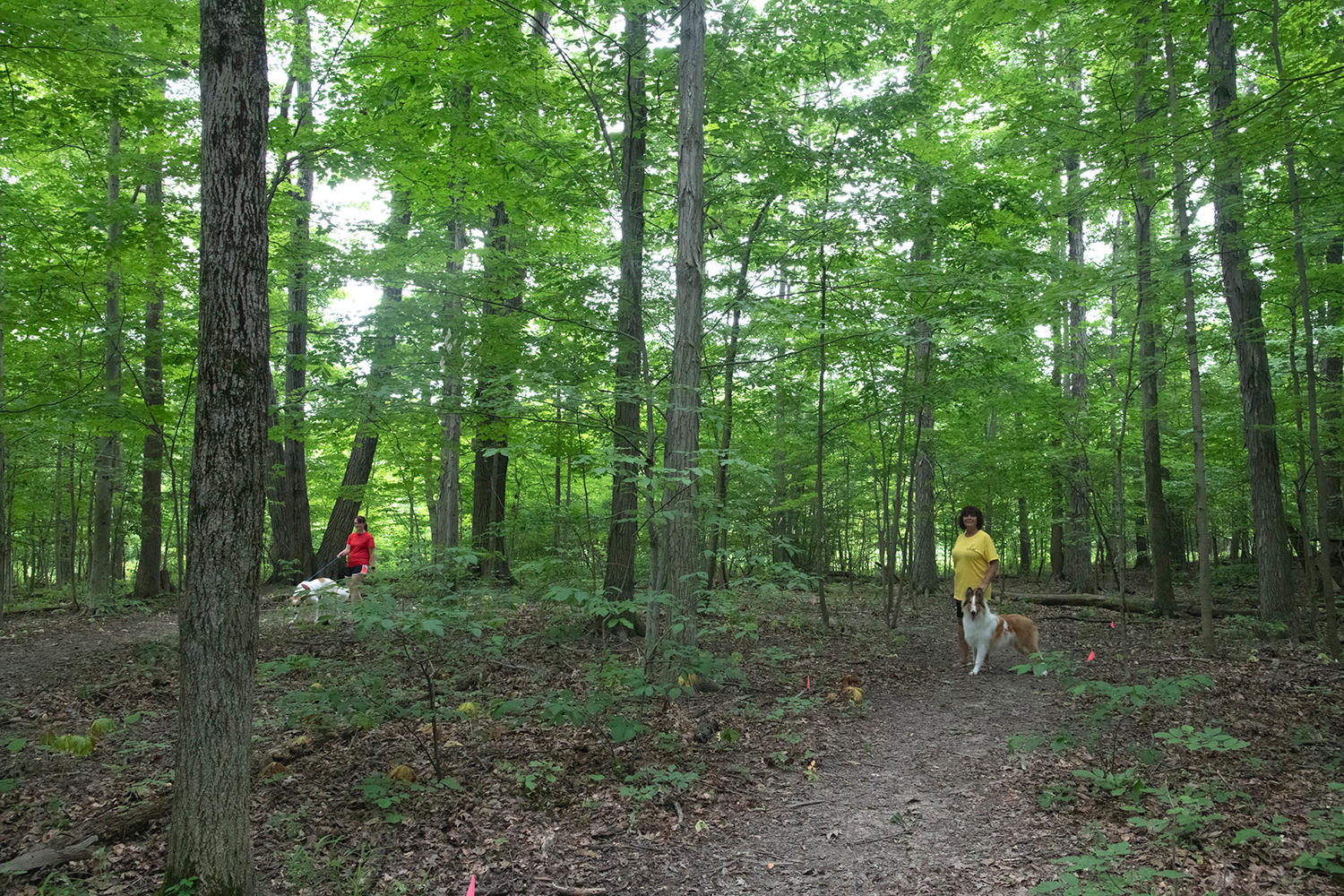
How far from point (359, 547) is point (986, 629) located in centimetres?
793

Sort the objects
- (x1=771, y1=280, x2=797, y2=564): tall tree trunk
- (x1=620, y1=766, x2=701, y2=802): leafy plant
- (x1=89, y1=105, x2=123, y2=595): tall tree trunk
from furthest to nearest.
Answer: (x1=89, y1=105, x2=123, y2=595): tall tree trunk, (x1=771, y1=280, x2=797, y2=564): tall tree trunk, (x1=620, y1=766, x2=701, y2=802): leafy plant

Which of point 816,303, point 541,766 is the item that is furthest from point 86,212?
point 816,303

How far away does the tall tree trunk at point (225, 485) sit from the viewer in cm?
304

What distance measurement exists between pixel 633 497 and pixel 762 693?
2788 mm

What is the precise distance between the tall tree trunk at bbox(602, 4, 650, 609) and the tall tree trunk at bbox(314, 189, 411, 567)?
256 centimetres

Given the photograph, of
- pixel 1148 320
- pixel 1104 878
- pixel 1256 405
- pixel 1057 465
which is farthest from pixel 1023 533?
pixel 1104 878

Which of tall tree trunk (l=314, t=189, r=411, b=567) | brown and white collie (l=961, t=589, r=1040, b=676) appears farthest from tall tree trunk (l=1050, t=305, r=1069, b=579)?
tall tree trunk (l=314, t=189, r=411, b=567)

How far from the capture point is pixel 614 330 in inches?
293

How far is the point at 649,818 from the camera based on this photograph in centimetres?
416

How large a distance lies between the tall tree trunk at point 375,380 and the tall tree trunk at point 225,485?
402cm

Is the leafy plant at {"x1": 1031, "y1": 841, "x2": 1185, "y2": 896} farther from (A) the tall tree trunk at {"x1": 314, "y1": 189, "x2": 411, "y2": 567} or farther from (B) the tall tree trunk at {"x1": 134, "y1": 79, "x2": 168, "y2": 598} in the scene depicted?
(B) the tall tree trunk at {"x1": 134, "y1": 79, "x2": 168, "y2": 598}

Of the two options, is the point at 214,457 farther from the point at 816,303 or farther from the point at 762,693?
the point at 816,303

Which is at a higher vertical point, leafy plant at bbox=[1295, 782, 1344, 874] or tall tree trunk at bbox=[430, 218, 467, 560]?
tall tree trunk at bbox=[430, 218, 467, 560]

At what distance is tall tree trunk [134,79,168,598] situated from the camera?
7488mm
